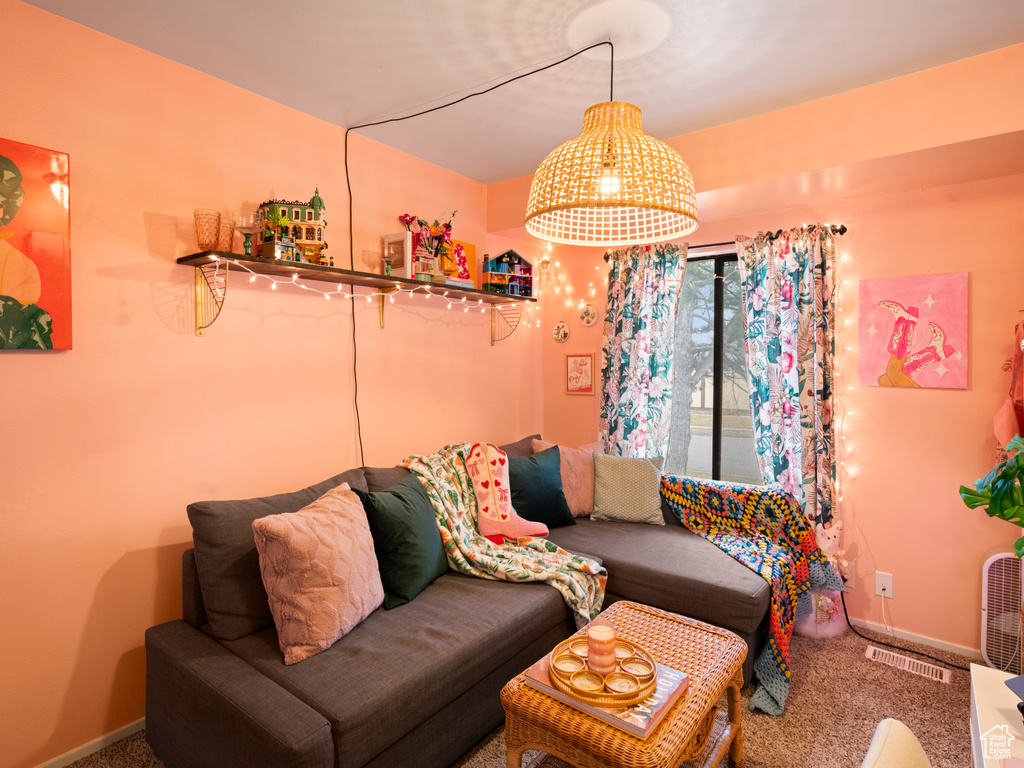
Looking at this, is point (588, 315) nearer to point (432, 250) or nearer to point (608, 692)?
point (432, 250)

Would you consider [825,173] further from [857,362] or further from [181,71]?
[181,71]

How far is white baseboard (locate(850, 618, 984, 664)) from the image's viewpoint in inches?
108

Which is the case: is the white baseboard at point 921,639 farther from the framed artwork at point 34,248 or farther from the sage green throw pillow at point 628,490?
the framed artwork at point 34,248

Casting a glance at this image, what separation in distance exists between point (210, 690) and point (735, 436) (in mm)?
3134

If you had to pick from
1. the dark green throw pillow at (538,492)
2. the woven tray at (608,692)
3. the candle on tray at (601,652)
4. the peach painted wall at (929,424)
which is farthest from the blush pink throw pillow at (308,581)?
the peach painted wall at (929,424)

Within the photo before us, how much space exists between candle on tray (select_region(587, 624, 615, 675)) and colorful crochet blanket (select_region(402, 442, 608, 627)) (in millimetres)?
734

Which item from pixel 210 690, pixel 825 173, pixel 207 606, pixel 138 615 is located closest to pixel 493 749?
pixel 210 690

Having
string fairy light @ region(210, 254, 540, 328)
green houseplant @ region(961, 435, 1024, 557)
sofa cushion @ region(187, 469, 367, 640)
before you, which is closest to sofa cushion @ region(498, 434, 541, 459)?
string fairy light @ region(210, 254, 540, 328)

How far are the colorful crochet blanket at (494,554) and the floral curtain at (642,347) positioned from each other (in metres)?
1.23

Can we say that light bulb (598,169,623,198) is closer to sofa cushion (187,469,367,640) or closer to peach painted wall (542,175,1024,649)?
sofa cushion (187,469,367,640)

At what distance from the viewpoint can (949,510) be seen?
2795 mm

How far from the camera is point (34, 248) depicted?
1856 millimetres

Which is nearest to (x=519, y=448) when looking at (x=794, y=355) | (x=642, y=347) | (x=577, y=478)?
(x=577, y=478)

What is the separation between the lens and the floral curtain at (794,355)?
10.00 feet
